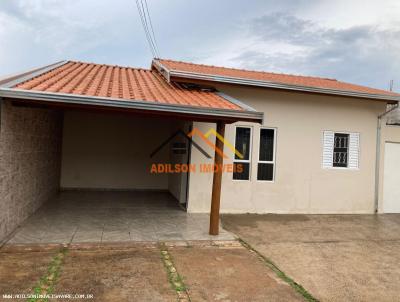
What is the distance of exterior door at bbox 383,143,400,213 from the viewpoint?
34.2 ft

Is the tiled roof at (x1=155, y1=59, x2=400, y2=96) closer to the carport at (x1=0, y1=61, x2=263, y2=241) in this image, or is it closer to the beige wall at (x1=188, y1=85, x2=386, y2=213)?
the beige wall at (x1=188, y1=85, x2=386, y2=213)

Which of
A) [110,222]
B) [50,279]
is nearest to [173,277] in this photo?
[50,279]

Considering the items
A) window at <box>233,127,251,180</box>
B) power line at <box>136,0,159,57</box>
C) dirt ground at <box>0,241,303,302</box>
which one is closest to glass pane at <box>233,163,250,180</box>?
window at <box>233,127,251,180</box>

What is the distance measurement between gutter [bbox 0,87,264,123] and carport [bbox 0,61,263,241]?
0.05 ft

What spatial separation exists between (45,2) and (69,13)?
4.30ft

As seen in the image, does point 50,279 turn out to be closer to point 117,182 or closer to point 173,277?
point 173,277

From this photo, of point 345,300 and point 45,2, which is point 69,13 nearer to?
point 45,2

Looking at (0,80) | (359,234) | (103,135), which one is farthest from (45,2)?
(359,234)

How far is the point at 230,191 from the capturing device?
9.23 meters

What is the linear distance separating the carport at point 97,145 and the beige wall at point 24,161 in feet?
0.07

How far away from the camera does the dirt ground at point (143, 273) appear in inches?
166

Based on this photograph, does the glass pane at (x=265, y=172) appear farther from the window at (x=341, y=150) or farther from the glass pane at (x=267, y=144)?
the window at (x=341, y=150)

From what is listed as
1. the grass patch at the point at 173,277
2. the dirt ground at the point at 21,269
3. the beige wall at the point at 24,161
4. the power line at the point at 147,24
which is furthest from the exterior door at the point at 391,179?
the beige wall at the point at 24,161

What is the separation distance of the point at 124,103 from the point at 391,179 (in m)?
9.07
